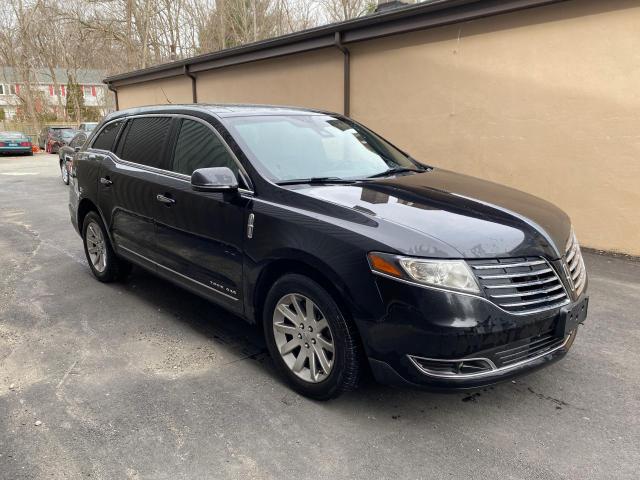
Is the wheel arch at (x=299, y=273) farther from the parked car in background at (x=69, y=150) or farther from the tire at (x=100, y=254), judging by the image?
the parked car in background at (x=69, y=150)

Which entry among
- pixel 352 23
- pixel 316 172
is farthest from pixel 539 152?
pixel 316 172

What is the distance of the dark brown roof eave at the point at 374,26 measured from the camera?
6.69 metres

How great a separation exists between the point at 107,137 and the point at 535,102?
5.31m

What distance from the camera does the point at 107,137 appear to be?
522 centimetres

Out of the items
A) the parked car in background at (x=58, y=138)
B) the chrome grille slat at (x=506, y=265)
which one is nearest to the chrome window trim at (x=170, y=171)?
the chrome grille slat at (x=506, y=265)

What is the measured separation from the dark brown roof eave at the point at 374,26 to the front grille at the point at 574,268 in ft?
14.2

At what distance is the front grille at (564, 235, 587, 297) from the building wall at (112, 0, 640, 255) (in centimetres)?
359

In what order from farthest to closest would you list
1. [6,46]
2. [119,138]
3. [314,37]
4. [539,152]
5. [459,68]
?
1. [6,46]
2. [314,37]
3. [459,68]
4. [539,152]
5. [119,138]

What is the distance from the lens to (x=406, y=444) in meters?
2.69

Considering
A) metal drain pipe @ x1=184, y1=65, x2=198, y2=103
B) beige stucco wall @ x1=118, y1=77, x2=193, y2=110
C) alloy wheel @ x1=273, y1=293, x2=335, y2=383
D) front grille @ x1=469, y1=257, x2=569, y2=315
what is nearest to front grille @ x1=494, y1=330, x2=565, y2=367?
front grille @ x1=469, y1=257, x2=569, y2=315

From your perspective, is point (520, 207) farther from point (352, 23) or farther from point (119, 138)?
point (352, 23)

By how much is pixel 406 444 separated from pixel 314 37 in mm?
8074

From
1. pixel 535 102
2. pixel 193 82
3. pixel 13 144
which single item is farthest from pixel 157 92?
pixel 13 144

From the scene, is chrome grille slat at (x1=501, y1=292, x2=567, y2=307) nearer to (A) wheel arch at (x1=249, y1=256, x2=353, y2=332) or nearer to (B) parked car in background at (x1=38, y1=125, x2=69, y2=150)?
(A) wheel arch at (x1=249, y1=256, x2=353, y2=332)
